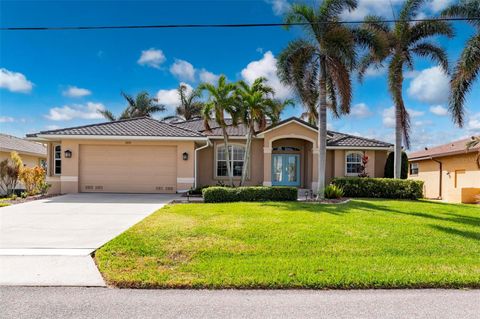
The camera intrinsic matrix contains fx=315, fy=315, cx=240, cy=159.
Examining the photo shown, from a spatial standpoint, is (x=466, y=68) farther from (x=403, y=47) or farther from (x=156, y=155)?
(x=156, y=155)

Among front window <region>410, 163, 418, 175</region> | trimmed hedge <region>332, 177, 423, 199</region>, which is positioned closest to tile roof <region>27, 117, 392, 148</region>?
trimmed hedge <region>332, 177, 423, 199</region>

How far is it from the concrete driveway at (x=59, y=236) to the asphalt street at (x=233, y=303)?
1.58 ft

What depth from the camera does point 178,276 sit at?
16.7 ft

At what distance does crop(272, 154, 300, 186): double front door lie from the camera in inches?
782

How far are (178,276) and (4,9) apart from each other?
10.5 metres

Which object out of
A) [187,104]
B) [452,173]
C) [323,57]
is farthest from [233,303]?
[187,104]

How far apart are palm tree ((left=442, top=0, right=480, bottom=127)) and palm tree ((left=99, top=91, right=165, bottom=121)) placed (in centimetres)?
2817

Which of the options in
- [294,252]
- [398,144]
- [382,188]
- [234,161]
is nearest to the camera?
[294,252]

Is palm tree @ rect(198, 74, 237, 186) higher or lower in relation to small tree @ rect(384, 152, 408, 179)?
higher

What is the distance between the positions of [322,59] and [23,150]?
21.0 metres

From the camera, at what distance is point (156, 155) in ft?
55.8

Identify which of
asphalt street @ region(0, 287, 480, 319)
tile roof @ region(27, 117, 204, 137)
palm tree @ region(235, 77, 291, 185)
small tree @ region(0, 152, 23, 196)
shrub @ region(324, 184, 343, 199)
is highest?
palm tree @ region(235, 77, 291, 185)

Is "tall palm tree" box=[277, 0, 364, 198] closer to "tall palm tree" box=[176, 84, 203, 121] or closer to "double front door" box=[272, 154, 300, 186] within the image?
"double front door" box=[272, 154, 300, 186]

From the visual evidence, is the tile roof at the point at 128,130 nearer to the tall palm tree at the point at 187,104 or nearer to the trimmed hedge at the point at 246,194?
the trimmed hedge at the point at 246,194
